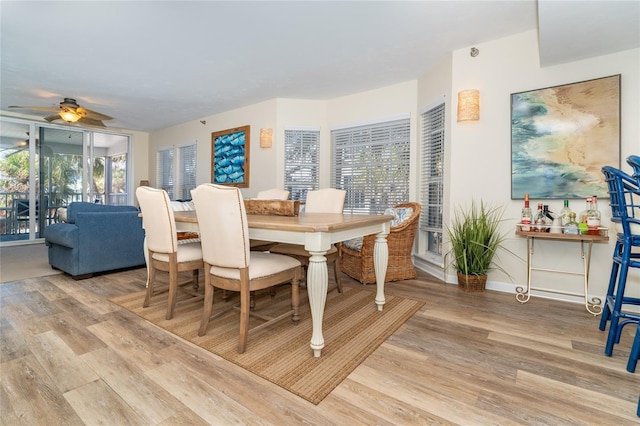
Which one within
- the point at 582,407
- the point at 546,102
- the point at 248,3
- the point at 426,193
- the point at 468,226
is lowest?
the point at 582,407

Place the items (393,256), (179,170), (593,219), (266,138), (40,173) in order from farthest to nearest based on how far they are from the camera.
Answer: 1. (179,170)
2. (40,173)
3. (266,138)
4. (393,256)
5. (593,219)

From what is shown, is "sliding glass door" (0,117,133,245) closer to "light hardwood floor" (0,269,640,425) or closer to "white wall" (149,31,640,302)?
"light hardwood floor" (0,269,640,425)

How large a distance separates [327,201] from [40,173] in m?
6.49

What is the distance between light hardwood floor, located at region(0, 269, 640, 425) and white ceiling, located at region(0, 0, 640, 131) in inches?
89.5

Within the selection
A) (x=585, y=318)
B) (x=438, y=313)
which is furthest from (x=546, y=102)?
(x=438, y=313)

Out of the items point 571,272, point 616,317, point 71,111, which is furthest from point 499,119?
point 71,111

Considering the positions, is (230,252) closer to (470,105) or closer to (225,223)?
(225,223)

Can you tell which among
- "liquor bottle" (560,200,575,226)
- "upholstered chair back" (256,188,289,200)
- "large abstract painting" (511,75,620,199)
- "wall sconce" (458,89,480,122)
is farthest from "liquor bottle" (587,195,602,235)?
"upholstered chair back" (256,188,289,200)

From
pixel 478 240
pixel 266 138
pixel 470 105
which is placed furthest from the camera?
pixel 266 138

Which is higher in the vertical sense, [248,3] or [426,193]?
[248,3]

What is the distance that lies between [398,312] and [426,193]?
6.60ft

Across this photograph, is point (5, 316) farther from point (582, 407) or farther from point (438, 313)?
point (582, 407)

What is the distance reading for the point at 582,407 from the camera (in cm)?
137

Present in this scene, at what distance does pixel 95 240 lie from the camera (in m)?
3.48
